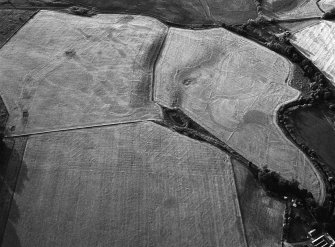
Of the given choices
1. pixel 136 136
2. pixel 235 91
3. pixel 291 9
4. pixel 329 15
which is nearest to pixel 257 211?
pixel 136 136

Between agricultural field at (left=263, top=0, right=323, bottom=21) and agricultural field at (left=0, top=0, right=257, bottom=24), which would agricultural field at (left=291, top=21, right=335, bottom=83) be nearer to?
agricultural field at (left=263, top=0, right=323, bottom=21)

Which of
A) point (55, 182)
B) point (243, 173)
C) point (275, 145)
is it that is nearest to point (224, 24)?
point (275, 145)

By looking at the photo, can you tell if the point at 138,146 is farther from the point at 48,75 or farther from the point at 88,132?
the point at 48,75

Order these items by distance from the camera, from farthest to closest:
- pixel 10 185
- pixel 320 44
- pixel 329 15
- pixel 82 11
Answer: pixel 82 11, pixel 329 15, pixel 320 44, pixel 10 185

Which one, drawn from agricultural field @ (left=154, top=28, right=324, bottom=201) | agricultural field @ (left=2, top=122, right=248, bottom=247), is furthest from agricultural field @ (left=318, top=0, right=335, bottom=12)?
agricultural field @ (left=2, top=122, right=248, bottom=247)

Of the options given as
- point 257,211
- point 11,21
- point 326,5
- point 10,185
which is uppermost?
point 326,5

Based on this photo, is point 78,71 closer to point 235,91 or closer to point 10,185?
point 10,185
